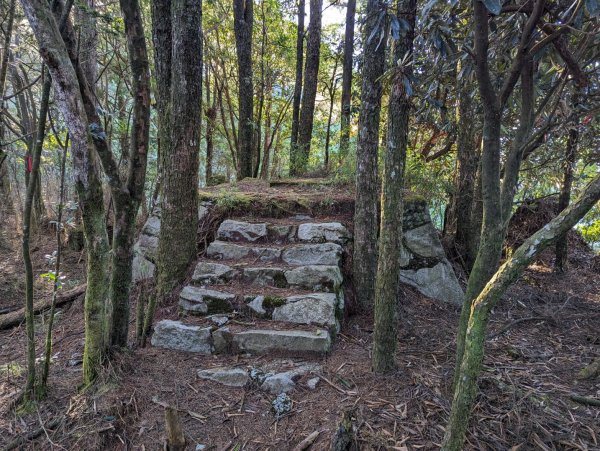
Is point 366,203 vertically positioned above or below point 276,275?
above

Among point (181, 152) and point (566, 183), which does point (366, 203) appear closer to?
point (181, 152)

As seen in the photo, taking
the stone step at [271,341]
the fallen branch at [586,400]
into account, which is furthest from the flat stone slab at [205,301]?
the fallen branch at [586,400]

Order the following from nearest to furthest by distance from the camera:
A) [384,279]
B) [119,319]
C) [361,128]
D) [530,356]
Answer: [384,279]
[119,319]
[530,356]
[361,128]

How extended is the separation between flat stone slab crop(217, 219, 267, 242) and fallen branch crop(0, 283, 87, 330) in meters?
2.03

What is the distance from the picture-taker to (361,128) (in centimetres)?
375

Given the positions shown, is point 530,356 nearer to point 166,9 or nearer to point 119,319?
point 119,319

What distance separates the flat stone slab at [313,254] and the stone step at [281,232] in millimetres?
171

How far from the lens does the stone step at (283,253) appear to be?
4039mm

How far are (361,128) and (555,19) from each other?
1752mm

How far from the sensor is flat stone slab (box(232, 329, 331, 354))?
304cm

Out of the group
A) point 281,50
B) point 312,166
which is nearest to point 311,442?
point 312,166

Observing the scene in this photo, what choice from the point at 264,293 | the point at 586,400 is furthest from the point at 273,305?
the point at 586,400

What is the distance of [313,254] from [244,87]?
509 centimetres

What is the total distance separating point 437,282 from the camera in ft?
15.1
